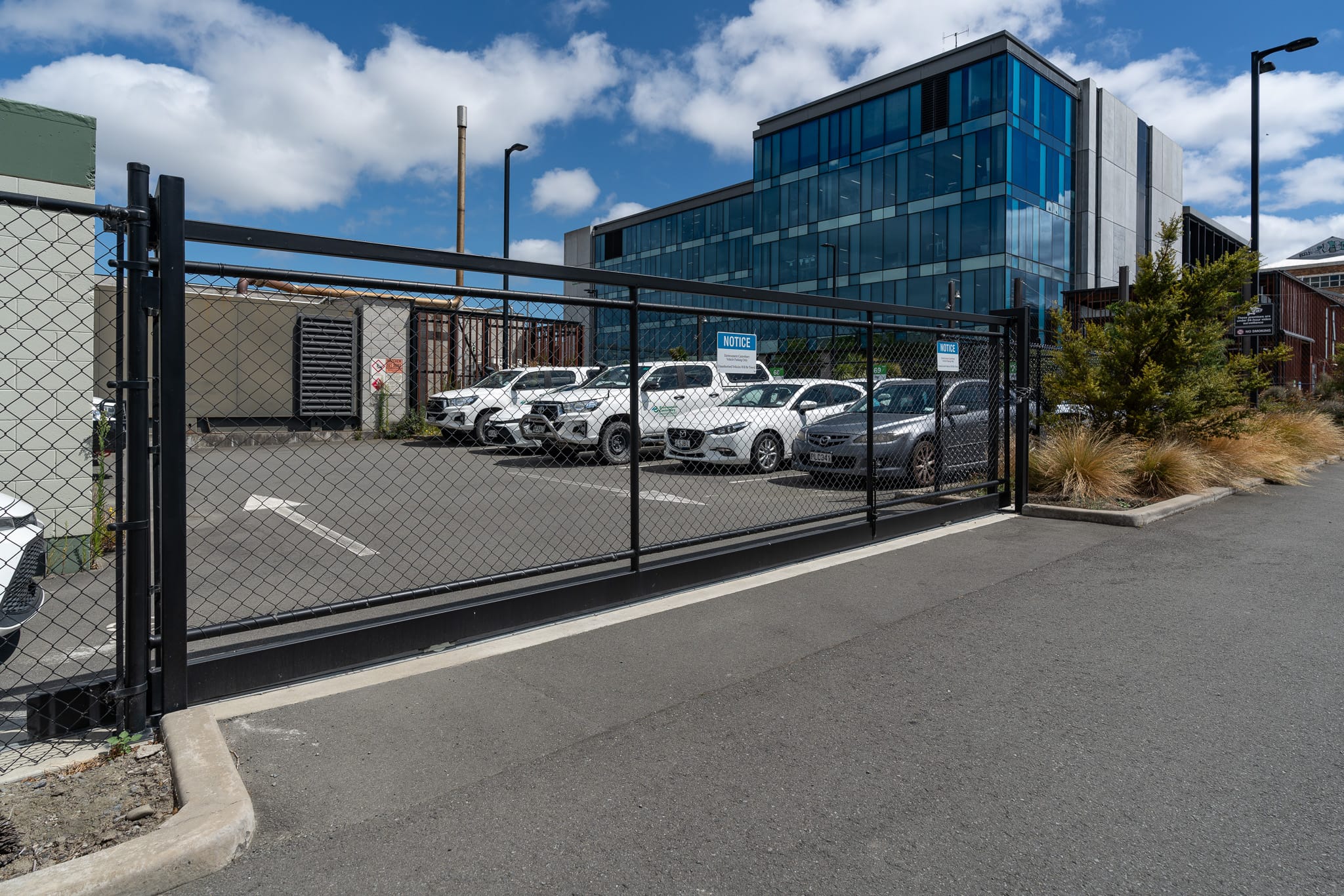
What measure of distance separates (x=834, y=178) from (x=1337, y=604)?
1740 inches

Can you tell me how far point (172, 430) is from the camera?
379cm

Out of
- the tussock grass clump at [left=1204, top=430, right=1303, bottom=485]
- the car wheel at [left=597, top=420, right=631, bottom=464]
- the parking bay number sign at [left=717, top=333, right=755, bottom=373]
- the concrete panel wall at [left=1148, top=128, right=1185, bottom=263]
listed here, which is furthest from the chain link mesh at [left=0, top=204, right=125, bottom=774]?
the concrete panel wall at [left=1148, top=128, right=1185, bottom=263]

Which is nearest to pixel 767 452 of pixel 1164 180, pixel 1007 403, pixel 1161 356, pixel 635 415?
pixel 1007 403

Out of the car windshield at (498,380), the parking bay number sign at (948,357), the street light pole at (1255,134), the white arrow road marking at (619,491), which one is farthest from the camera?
the street light pole at (1255,134)

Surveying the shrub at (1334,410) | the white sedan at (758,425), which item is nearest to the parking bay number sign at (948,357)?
the white sedan at (758,425)

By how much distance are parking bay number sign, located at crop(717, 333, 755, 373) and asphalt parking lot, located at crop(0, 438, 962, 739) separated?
173 cm

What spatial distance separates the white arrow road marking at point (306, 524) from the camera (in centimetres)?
809

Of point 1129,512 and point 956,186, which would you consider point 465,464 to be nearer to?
point 1129,512

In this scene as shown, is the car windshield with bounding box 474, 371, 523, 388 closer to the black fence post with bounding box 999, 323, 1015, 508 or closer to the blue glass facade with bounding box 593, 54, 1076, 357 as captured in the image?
the black fence post with bounding box 999, 323, 1015, 508

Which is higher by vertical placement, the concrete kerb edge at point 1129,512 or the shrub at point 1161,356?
the shrub at point 1161,356

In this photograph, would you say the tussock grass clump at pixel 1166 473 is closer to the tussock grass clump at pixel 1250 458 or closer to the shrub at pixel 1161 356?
the shrub at pixel 1161 356

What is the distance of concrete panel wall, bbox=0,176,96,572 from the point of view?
596cm

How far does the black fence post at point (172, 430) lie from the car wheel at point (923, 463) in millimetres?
8192

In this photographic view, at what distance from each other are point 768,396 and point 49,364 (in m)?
8.97
